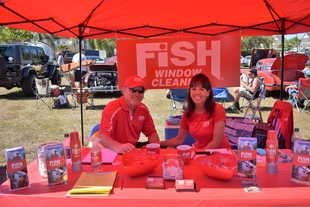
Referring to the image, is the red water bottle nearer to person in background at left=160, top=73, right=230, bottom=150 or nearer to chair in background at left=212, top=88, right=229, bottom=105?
person in background at left=160, top=73, right=230, bottom=150

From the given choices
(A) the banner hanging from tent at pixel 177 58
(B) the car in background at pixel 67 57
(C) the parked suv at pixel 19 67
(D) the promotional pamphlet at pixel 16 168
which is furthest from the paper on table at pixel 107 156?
(B) the car in background at pixel 67 57

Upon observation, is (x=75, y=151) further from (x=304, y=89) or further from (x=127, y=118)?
(x=304, y=89)

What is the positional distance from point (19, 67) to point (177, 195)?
878 cm

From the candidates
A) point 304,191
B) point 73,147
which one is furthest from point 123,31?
point 304,191

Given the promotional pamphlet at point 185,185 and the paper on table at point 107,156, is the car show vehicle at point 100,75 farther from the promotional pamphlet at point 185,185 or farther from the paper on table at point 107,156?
the promotional pamphlet at point 185,185

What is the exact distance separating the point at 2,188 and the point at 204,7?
254cm

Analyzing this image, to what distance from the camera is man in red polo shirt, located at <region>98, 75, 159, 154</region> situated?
2299mm

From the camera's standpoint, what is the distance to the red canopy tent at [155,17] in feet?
9.00

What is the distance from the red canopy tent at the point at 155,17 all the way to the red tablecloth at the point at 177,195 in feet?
5.59

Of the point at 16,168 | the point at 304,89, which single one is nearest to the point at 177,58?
the point at 16,168

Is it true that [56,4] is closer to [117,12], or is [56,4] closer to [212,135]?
[117,12]

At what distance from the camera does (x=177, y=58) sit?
3.73 metres

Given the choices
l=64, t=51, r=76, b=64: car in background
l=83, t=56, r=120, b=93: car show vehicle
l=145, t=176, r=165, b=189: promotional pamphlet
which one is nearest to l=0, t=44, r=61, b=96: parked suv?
l=83, t=56, r=120, b=93: car show vehicle

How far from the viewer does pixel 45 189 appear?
4.91ft
